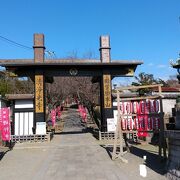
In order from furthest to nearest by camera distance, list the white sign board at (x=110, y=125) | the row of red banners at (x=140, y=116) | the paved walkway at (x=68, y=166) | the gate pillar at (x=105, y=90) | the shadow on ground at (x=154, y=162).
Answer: the gate pillar at (x=105, y=90) < the white sign board at (x=110, y=125) < the row of red banners at (x=140, y=116) < the shadow on ground at (x=154, y=162) < the paved walkway at (x=68, y=166)

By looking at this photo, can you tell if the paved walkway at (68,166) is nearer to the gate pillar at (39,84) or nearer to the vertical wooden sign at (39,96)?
the gate pillar at (39,84)

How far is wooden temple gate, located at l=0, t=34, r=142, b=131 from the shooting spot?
22.4m

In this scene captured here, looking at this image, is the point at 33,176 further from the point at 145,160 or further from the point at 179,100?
the point at 179,100

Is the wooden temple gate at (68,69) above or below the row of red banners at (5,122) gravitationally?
above

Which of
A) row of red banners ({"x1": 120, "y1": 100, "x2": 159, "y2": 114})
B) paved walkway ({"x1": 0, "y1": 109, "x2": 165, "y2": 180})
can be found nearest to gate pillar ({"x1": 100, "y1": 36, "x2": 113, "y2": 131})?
paved walkway ({"x1": 0, "y1": 109, "x2": 165, "y2": 180})

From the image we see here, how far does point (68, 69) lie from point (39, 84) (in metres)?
2.39

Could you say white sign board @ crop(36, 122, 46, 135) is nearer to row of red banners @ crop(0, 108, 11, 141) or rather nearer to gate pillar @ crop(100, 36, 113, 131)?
gate pillar @ crop(100, 36, 113, 131)

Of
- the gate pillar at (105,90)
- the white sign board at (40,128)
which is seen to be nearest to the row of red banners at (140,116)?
the white sign board at (40,128)

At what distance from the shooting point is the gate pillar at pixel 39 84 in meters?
22.3

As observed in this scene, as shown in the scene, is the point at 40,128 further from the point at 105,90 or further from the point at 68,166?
the point at 68,166

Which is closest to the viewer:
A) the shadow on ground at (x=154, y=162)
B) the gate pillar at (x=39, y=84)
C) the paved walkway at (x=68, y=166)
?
the paved walkway at (x=68, y=166)

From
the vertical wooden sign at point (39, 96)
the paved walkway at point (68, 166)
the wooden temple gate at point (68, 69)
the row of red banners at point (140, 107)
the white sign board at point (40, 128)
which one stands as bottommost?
the paved walkway at point (68, 166)

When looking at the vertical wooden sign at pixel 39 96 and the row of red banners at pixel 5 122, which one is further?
the vertical wooden sign at pixel 39 96

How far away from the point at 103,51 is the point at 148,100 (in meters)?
11.5
